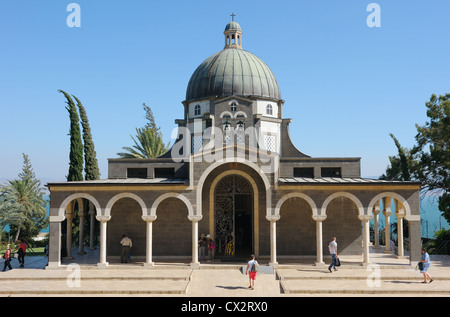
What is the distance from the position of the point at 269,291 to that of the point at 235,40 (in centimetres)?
2324

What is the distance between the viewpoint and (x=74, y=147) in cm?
3603

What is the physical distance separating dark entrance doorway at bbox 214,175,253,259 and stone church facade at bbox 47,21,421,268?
6 cm

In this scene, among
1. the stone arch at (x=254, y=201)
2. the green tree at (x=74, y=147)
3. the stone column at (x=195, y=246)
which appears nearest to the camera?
the stone column at (x=195, y=246)

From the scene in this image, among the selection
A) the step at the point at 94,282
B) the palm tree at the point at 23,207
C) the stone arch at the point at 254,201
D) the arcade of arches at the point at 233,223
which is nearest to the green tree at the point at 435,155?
the arcade of arches at the point at 233,223

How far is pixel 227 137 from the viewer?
3062 centimetres

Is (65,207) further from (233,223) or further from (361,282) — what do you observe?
(361,282)

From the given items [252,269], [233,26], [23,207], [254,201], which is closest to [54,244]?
Result: [254,201]

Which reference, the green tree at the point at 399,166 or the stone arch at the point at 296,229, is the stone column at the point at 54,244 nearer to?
the stone arch at the point at 296,229

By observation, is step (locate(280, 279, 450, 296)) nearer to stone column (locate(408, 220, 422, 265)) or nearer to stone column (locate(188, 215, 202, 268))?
stone column (locate(408, 220, 422, 265))

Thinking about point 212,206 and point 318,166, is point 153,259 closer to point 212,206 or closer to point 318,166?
point 212,206

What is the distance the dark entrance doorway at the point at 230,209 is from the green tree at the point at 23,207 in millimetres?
22977

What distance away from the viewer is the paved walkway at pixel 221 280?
19.6 metres

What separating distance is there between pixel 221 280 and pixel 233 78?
16163mm

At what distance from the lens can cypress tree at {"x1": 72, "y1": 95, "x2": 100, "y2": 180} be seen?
37125 millimetres
